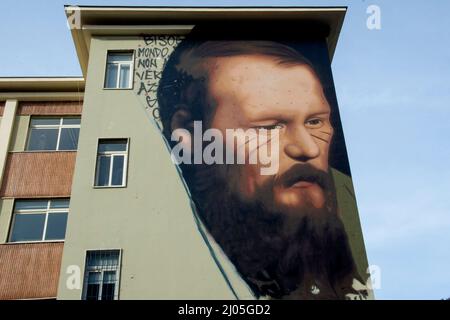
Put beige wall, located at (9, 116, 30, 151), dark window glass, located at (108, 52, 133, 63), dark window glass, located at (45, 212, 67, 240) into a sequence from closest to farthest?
dark window glass, located at (45, 212, 67, 240)
dark window glass, located at (108, 52, 133, 63)
beige wall, located at (9, 116, 30, 151)

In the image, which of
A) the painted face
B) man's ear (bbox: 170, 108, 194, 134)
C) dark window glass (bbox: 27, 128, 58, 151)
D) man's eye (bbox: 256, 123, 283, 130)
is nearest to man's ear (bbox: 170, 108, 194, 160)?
man's ear (bbox: 170, 108, 194, 134)

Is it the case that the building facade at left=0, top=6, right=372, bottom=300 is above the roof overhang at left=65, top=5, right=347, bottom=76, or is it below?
below

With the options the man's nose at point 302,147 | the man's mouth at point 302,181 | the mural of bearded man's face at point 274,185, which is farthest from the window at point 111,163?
the man's nose at point 302,147

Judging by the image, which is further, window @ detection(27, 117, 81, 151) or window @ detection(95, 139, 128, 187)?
window @ detection(27, 117, 81, 151)

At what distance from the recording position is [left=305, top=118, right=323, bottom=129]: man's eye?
11.6m

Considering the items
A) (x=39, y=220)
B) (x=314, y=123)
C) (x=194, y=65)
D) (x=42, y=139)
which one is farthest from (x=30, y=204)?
(x=314, y=123)

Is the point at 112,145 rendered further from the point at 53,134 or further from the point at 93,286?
the point at 93,286

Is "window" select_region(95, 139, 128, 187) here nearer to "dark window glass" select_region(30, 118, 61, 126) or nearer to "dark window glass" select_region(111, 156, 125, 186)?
"dark window glass" select_region(111, 156, 125, 186)

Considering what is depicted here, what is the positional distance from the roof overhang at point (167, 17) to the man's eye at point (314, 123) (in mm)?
3610

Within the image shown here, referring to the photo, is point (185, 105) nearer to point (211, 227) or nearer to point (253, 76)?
point (253, 76)

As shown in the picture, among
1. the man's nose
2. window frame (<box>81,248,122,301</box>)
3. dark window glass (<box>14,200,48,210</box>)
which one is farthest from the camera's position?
dark window glass (<box>14,200,48,210</box>)

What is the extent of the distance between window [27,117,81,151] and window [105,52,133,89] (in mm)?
2224

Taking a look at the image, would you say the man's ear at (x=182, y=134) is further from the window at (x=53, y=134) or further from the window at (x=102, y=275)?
the window at (x=53, y=134)
